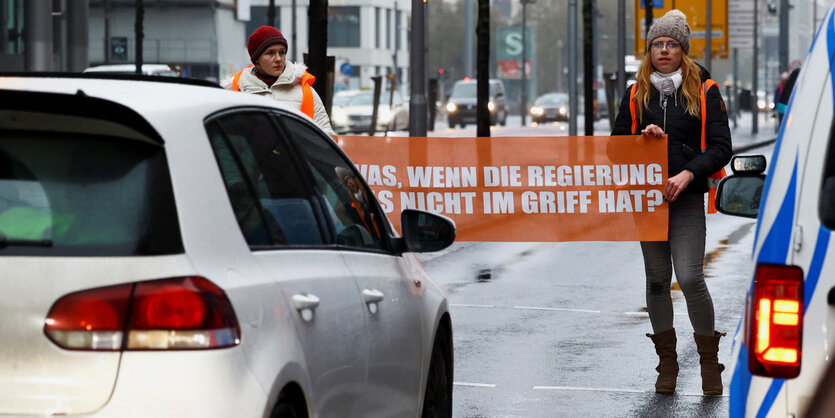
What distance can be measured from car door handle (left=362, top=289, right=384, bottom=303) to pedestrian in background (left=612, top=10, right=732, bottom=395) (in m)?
3.14

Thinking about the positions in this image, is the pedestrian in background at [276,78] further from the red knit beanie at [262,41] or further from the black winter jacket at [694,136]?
the black winter jacket at [694,136]

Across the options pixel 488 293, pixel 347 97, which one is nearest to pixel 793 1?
pixel 347 97

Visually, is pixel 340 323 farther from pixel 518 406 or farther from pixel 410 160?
pixel 410 160

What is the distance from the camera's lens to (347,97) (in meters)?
56.4

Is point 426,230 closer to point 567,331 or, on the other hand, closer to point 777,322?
point 777,322

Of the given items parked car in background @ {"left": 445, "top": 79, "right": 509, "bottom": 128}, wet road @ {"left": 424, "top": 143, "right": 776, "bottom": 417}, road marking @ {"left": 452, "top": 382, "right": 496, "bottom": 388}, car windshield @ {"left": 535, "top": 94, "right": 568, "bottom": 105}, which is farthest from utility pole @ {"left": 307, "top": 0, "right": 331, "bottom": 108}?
car windshield @ {"left": 535, "top": 94, "right": 568, "bottom": 105}

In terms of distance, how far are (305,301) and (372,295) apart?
684mm

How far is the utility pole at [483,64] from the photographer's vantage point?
2428cm

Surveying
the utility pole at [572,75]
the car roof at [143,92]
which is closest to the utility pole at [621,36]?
the utility pole at [572,75]

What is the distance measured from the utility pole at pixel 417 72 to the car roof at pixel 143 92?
1398 centimetres

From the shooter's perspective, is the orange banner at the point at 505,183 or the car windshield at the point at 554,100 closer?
the orange banner at the point at 505,183

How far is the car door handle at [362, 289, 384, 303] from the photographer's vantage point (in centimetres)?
500

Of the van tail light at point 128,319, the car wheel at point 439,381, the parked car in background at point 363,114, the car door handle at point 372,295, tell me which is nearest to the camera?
the van tail light at point 128,319

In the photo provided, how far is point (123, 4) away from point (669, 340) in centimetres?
8549
